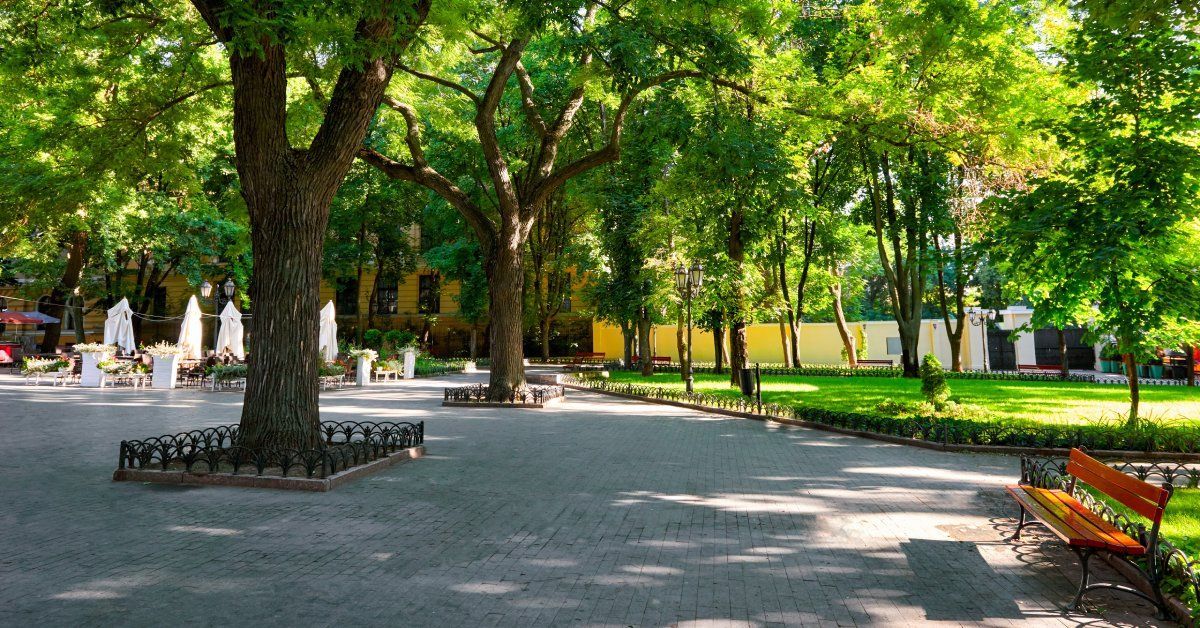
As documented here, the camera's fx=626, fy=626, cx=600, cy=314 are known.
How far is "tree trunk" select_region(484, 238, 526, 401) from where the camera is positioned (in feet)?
52.6

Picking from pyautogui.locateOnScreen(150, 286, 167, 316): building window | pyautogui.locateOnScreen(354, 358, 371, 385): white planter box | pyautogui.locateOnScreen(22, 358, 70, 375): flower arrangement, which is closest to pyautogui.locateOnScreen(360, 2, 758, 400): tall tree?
pyautogui.locateOnScreen(354, 358, 371, 385): white planter box

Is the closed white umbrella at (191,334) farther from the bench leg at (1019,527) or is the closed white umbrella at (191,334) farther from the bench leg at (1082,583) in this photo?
the bench leg at (1082,583)

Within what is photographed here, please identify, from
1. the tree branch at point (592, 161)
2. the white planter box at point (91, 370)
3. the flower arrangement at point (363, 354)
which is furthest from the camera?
the flower arrangement at point (363, 354)

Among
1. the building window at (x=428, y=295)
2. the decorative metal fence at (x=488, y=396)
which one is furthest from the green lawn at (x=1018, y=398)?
the building window at (x=428, y=295)

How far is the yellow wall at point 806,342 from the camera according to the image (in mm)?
38688

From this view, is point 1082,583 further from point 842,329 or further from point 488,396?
point 842,329

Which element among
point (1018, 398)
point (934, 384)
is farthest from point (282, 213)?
point (1018, 398)

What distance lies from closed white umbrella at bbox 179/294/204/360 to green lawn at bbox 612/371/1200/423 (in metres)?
18.0

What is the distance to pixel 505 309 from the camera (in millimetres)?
16062

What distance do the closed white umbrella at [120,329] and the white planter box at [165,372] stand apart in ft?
15.5

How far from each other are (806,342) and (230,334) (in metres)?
34.1

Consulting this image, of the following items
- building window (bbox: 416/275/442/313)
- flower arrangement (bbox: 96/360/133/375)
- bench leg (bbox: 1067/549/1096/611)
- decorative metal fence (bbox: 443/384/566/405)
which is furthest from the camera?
building window (bbox: 416/275/442/313)

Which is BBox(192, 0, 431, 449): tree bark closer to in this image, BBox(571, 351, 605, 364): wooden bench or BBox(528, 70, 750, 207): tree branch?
BBox(528, 70, 750, 207): tree branch

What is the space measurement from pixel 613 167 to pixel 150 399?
637 inches
